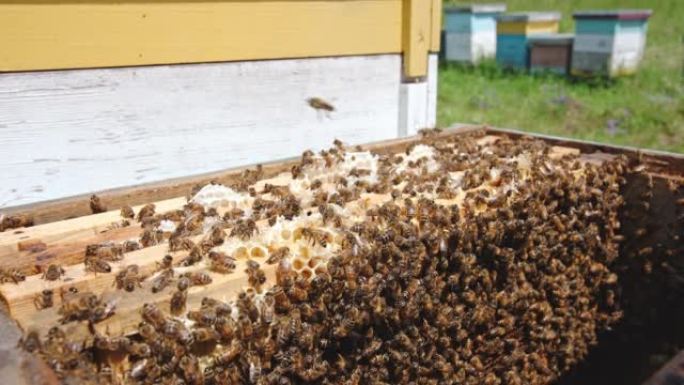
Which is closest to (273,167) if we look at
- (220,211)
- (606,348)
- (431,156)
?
(220,211)

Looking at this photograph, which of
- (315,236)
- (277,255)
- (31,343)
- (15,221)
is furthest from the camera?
(15,221)

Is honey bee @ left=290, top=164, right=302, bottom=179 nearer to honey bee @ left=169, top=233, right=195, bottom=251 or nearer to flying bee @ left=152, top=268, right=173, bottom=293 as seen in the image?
honey bee @ left=169, top=233, right=195, bottom=251

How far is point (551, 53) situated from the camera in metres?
12.5

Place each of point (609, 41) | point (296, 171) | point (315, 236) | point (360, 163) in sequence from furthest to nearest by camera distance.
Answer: point (609, 41) < point (360, 163) < point (296, 171) < point (315, 236)

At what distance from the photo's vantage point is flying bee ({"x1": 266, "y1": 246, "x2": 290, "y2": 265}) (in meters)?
1.96

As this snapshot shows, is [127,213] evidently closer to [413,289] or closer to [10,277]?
[10,277]

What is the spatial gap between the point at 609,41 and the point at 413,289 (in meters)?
10.9

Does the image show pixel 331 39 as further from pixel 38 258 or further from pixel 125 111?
pixel 38 258

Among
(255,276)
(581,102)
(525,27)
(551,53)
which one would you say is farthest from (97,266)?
(525,27)

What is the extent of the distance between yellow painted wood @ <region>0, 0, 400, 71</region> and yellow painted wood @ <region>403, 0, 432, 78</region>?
39mm

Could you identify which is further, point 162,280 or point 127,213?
point 127,213

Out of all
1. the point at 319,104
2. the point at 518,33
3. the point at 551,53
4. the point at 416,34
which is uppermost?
the point at 416,34

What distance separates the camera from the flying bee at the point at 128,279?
1.72 meters

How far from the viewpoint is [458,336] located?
2.60 meters
